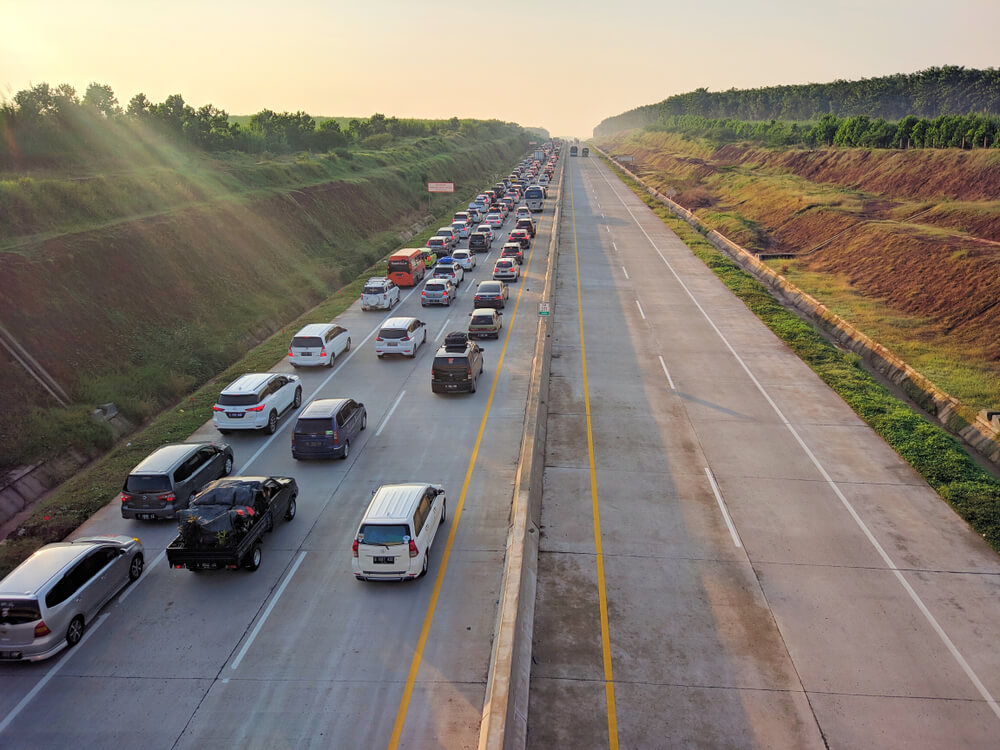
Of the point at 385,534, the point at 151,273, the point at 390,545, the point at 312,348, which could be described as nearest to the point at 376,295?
→ the point at 312,348

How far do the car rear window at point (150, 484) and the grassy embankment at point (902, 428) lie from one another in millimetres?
20164

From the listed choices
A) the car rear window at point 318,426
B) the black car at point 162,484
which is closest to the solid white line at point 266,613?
the black car at point 162,484

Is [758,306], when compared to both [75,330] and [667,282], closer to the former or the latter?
[667,282]

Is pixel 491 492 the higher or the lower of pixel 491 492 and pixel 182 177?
the lower

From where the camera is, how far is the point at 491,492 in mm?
17219

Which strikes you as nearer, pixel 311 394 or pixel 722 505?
pixel 722 505

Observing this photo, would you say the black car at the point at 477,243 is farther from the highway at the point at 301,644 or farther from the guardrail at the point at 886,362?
the highway at the point at 301,644

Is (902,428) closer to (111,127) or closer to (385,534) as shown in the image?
(385,534)

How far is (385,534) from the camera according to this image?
13.2 meters

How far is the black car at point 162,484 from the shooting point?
15984mm

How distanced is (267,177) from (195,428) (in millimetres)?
42508

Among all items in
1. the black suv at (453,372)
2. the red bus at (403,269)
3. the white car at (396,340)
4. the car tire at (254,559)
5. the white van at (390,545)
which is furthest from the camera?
the red bus at (403,269)

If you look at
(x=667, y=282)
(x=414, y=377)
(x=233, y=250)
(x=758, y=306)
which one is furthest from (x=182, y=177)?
(x=758, y=306)

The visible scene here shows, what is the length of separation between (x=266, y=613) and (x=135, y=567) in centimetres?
353
